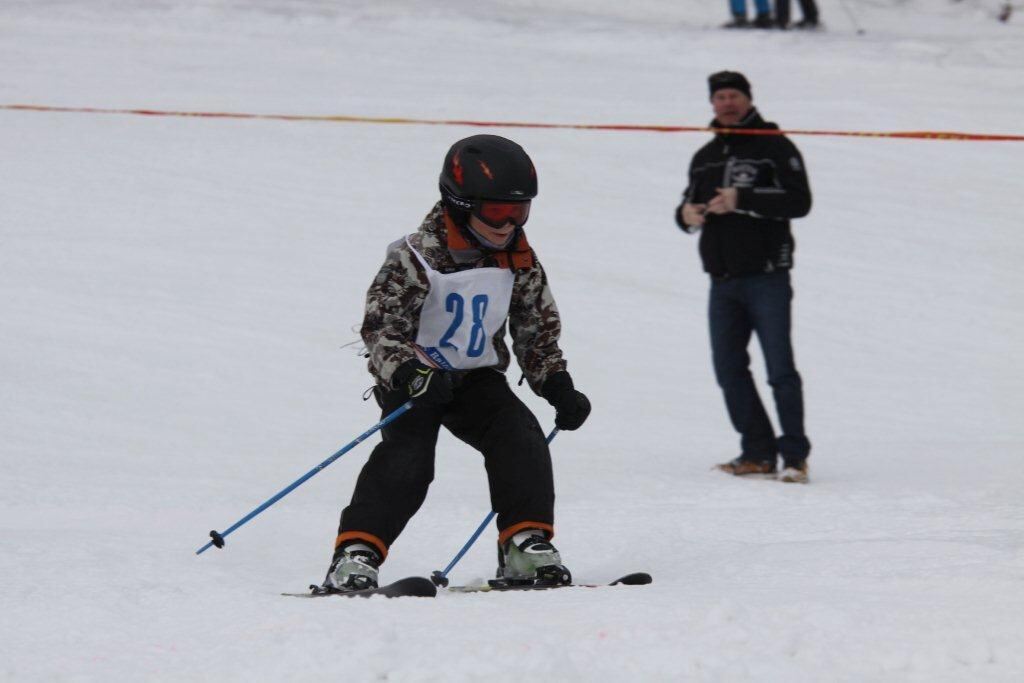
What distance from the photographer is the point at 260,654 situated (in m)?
2.91

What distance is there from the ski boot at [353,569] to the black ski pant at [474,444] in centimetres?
3

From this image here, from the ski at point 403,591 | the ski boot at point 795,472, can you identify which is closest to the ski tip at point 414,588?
the ski at point 403,591

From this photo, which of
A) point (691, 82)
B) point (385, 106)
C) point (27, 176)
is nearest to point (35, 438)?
point (27, 176)

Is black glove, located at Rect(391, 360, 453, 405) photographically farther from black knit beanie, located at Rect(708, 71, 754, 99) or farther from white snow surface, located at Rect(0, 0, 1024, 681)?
black knit beanie, located at Rect(708, 71, 754, 99)

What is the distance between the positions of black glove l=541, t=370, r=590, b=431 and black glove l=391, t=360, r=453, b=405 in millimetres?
382

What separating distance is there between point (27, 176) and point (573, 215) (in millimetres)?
4255

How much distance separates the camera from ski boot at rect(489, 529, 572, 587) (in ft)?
12.8

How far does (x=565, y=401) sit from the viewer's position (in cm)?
412

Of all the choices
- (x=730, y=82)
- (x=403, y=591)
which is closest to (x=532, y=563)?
(x=403, y=591)

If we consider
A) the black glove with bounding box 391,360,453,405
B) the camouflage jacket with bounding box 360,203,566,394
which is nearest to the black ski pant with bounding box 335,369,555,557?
the camouflage jacket with bounding box 360,203,566,394

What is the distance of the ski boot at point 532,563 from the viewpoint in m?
3.89

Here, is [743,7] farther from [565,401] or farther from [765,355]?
[565,401]

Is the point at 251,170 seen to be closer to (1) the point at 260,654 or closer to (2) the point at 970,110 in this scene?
(2) the point at 970,110

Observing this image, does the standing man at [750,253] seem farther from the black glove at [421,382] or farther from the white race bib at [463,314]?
the black glove at [421,382]
